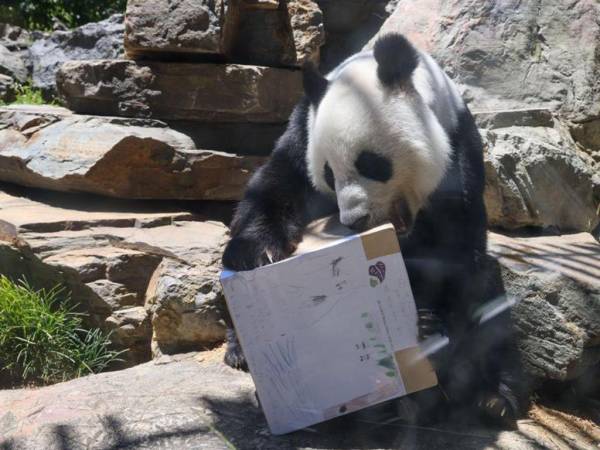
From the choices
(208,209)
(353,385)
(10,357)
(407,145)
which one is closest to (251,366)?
(353,385)

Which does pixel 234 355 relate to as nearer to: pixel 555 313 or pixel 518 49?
pixel 555 313

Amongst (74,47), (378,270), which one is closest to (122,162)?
(378,270)

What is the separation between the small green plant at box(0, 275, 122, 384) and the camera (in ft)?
15.0

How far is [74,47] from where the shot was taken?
8797mm

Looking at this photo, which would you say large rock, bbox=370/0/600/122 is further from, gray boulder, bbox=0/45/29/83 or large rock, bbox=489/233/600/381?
gray boulder, bbox=0/45/29/83

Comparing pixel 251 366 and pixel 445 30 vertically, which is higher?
pixel 445 30

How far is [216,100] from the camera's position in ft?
18.7

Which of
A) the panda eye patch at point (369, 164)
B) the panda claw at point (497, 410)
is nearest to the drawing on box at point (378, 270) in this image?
the panda eye patch at point (369, 164)

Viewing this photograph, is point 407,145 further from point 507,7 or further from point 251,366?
point 507,7

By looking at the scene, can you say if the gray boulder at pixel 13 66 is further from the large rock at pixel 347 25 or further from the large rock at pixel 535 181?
the large rock at pixel 535 181

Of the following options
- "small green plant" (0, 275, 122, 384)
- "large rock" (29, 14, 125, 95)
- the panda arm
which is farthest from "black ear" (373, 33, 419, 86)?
"large rock" (29, 14, 125, 95)

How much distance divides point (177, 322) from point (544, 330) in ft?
7.24

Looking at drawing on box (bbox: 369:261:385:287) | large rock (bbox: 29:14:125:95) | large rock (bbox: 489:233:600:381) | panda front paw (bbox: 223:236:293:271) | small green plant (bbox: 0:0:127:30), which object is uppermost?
small green plant (bbox: 0:0:127:30)

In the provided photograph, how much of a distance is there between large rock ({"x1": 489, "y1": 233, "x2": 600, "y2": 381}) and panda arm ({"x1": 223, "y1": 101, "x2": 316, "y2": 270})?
49.5 inches
